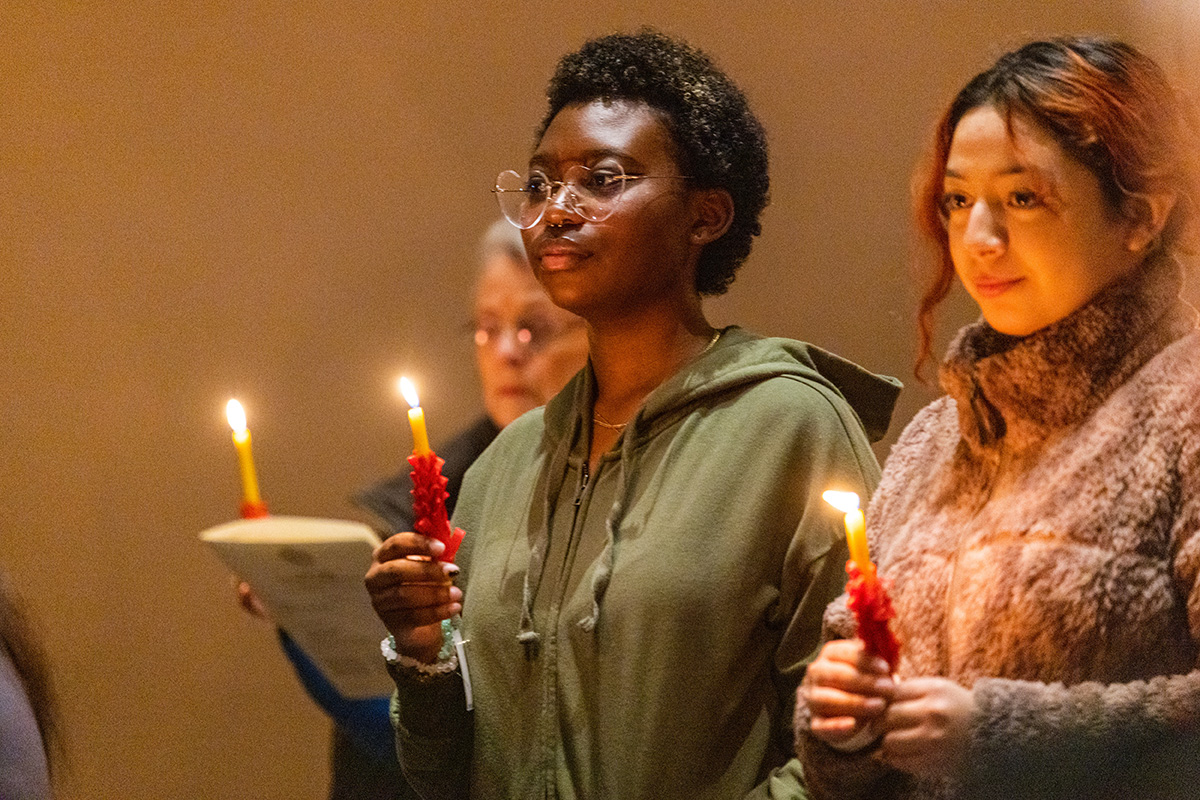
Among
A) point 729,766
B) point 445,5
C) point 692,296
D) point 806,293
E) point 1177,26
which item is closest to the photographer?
point 729,766

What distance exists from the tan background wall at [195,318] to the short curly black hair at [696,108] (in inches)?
43.7

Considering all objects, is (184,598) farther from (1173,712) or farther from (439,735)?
(1173,712)

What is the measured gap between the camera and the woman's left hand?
1104mm

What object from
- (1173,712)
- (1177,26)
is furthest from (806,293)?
(1173,712)

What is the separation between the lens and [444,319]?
2.87 meters

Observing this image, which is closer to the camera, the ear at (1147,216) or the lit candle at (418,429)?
the ear at (1147,216)

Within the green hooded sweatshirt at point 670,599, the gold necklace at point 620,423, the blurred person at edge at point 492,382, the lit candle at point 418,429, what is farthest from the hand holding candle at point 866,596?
the blurred person at edge at point 492,382

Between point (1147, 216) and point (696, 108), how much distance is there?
618 millimetres

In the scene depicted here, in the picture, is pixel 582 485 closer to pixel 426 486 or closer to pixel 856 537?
pixel 426 486

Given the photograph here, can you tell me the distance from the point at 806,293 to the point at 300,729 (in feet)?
4.89

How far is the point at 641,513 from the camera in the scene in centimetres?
155

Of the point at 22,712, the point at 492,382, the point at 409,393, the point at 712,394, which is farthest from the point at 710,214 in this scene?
the point at 22,712

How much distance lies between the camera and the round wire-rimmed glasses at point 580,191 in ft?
5.23

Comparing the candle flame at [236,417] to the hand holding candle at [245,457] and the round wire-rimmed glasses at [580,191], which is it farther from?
the round wire-rimmed glasses at [580,191]
